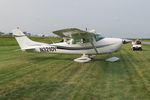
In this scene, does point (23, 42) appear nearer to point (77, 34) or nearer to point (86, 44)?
point (77, 34)

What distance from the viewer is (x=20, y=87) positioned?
28.6ft

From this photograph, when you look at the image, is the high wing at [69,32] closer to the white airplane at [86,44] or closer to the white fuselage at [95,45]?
the white airplane at [86,44]

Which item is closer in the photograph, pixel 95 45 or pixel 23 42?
pixel 95 45

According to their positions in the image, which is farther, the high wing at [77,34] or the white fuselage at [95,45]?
the white fuselage at [95,45]

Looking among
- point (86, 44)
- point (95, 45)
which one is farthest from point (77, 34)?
point (95, 45)

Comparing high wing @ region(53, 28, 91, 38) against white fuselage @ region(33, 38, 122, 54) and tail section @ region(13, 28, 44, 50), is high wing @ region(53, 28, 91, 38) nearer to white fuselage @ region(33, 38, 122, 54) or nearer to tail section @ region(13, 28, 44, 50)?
white fuselage @ region(33, 38, 122, 54)

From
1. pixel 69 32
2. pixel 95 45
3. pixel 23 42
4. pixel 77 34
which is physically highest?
pixel 69 32

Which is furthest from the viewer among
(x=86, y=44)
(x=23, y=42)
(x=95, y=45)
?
(x=23, y=42)

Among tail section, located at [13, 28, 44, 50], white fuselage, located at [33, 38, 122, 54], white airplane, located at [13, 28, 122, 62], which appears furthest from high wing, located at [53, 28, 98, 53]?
tail section, located at [13, 28, 44, 50]

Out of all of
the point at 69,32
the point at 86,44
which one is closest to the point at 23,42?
the point at 69,32

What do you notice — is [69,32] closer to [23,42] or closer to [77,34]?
[77,34]

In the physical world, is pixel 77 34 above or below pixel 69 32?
below

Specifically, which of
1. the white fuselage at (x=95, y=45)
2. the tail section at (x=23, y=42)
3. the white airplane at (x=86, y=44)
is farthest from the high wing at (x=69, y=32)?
the tail section at (x=23, y=42)

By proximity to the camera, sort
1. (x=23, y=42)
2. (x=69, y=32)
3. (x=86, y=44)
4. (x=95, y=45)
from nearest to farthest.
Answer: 1. (x=69, y=32)
2. (x=95, y=45)
3. (x=86, y=44)
4. (x=23, y=42)
